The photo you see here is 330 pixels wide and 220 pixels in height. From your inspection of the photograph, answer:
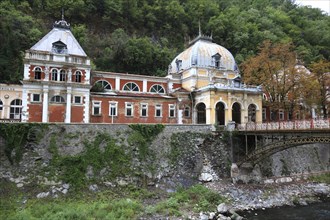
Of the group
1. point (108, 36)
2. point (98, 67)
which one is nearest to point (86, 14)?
point (108, 36)

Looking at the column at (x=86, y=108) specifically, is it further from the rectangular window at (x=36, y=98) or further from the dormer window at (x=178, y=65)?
the dormer window at (x=178, y=65)

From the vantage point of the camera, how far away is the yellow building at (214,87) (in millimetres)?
29766

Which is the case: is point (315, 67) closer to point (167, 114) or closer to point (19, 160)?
point (167, 114)

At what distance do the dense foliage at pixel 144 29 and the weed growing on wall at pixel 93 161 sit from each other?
24026 millimetres

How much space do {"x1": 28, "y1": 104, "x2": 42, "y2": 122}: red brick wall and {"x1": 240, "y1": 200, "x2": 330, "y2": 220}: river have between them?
22.1m

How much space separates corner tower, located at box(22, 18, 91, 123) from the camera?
26.7m

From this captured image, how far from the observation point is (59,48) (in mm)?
28734

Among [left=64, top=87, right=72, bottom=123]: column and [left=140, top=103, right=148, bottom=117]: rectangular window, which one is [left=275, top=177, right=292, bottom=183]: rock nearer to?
[left=140, top=103, right=148, bottom=117]: rectangular window

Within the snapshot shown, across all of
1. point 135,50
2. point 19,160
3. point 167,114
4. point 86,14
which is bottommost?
point 19,160

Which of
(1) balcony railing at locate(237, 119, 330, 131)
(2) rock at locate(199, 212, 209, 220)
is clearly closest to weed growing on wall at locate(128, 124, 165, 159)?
(2) rock at locate(199, 212, 209, 220)

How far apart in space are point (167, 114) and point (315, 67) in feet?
63.4

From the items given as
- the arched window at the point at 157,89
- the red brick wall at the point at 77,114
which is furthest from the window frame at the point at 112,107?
the arched window at the point at 157,89

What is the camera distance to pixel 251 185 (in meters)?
23.2

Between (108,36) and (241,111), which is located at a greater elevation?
(108,36)
